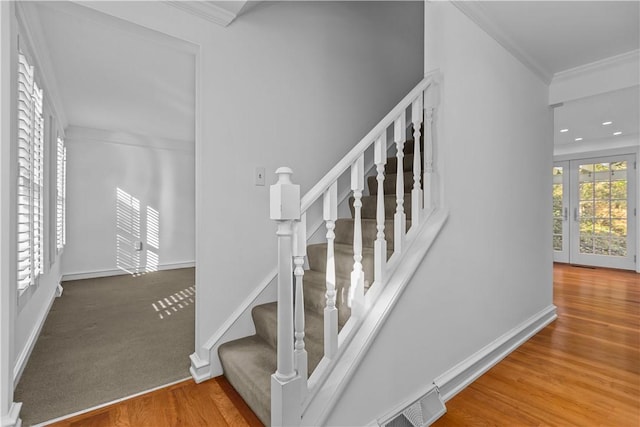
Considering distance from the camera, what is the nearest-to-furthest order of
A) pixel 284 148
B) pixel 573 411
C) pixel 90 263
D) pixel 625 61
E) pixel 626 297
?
pixel 573 411 < pixel 284 148 < pixel 625 61 < pixel 626 297 < pixel 90 263

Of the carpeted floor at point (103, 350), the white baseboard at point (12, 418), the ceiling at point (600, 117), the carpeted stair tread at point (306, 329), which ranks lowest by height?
the carpeted floor at point (103, 350)

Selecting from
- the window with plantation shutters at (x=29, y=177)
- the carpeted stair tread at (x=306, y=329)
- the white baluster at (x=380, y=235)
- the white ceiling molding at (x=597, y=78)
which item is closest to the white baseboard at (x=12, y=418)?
the window with plantation shutters at (x=29, y=177)

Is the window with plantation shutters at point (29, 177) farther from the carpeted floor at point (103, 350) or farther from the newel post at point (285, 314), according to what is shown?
the newel post at point (285, 314)

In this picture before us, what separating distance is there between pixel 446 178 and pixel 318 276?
38.6 inches

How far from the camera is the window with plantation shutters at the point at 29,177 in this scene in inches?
68.4

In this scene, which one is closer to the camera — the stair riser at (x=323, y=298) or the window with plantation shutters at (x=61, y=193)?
the stair riser at (x=323, y=298)

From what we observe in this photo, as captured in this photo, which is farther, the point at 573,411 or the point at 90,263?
the point at 90,263

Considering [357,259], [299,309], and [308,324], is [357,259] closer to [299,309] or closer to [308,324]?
[299,309]

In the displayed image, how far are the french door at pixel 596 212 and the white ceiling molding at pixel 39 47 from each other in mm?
7746

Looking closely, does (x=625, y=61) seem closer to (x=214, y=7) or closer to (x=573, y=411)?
(x=573, y=411)

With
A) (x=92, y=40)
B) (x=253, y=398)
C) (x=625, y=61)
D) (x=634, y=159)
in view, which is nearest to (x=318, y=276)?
(x=253, y=398)

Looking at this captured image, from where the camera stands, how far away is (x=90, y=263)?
4.69m

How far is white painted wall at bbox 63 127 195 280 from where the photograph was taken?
4613 mm

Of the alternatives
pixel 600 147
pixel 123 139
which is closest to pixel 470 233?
pixel 123 139
